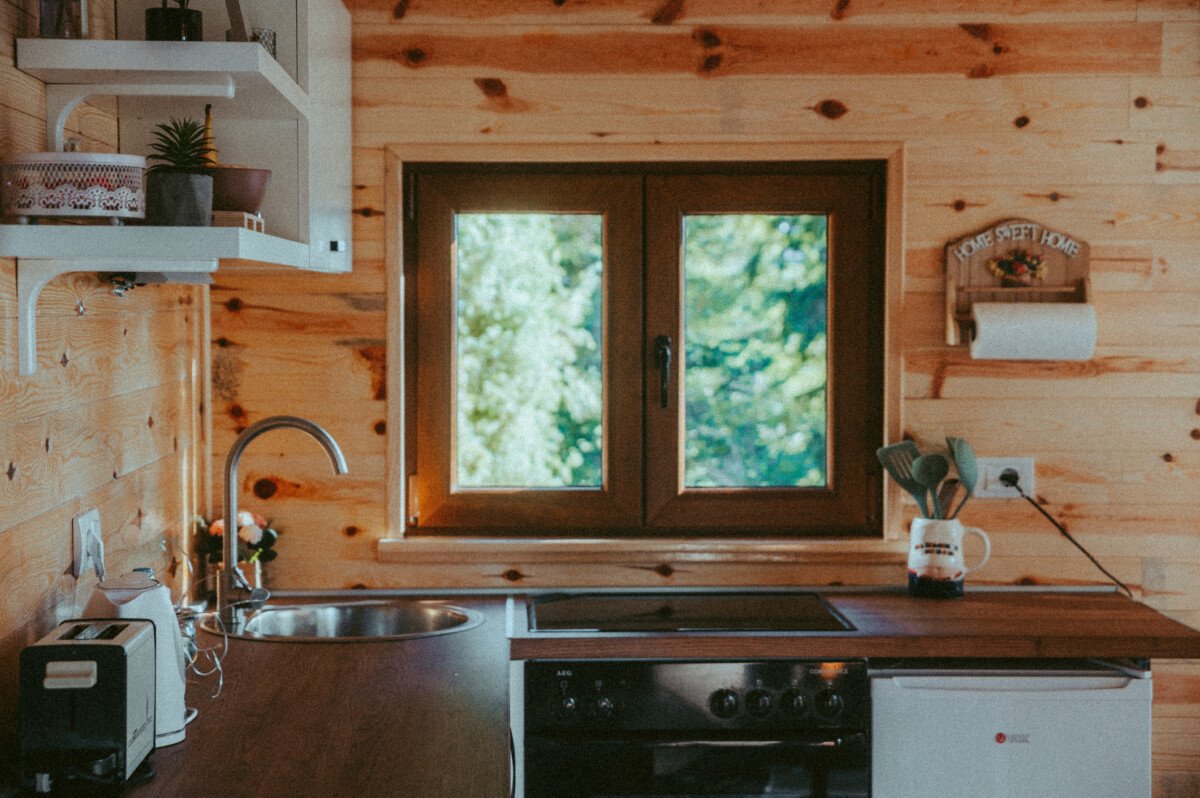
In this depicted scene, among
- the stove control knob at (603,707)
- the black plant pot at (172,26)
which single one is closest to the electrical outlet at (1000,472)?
the stove control knob at (603,707)

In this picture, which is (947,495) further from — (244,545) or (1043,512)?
(244,545)

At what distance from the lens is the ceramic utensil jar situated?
2307mm

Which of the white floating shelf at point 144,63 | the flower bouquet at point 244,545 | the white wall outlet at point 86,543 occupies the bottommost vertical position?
the flower bouquet at point 244,545

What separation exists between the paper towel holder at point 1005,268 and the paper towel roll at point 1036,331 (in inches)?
3.7

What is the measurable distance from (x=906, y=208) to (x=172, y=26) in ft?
5.20

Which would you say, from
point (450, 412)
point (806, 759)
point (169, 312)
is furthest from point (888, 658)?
point (169, 312)

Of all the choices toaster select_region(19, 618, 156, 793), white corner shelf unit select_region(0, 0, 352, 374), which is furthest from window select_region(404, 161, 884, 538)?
toaster select_region(19, 618, 156, 793)

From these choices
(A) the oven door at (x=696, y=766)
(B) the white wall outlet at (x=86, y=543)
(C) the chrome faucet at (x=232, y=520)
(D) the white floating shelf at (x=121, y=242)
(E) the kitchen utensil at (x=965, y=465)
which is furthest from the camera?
(E) the kitchen utensil at (x=965, y=465)

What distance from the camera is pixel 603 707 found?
1979 mm

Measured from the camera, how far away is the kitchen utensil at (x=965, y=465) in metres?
2.35

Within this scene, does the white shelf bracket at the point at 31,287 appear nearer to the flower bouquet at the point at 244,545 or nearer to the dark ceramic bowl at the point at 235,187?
the dark ceramic bowl at the point at 235,187

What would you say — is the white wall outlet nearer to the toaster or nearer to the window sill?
the toaster

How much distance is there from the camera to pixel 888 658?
2051mm

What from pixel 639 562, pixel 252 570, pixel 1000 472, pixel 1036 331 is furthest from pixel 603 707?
pixel 1036 331
